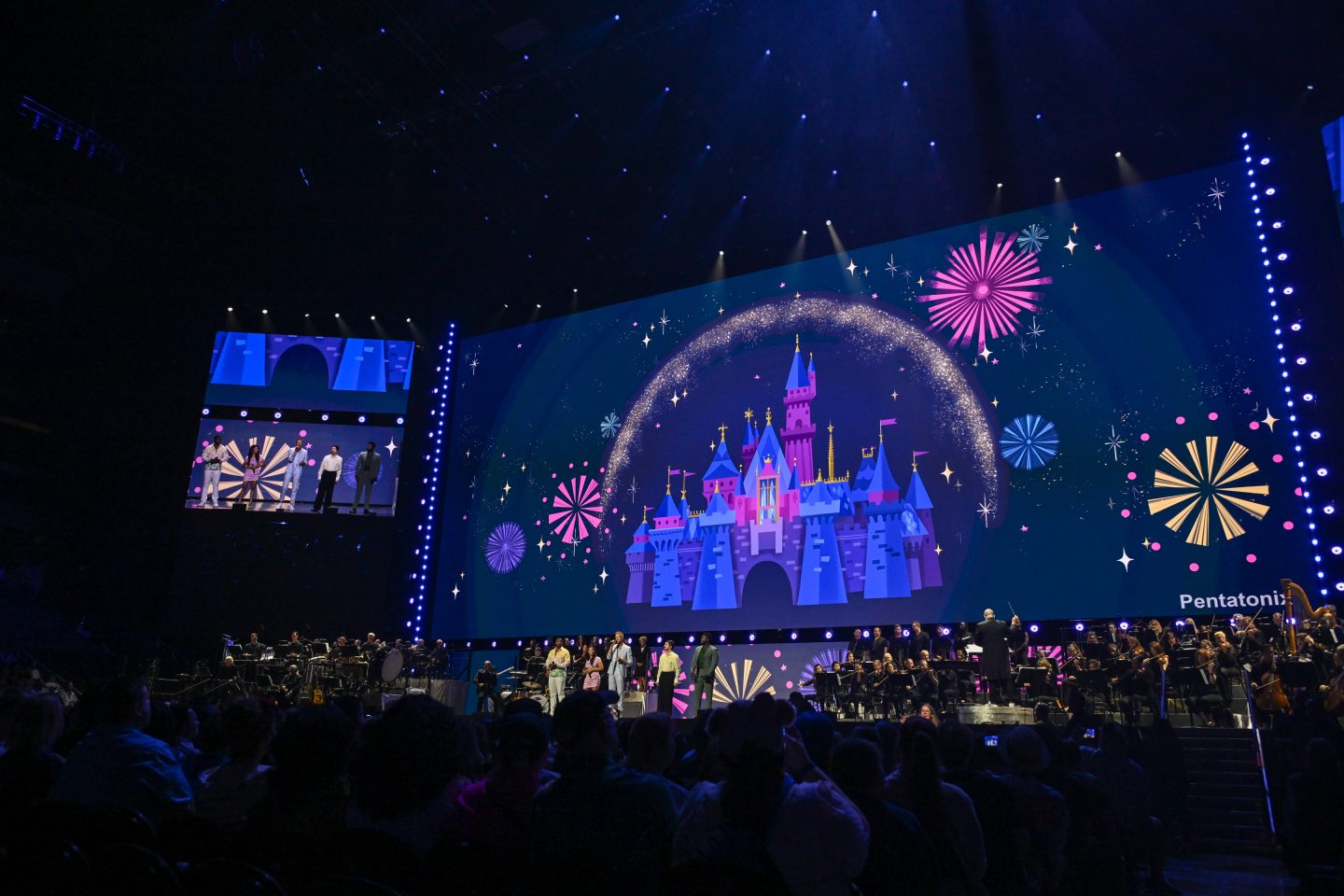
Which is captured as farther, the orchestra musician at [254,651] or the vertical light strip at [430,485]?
the vertical light strip at [430,485]

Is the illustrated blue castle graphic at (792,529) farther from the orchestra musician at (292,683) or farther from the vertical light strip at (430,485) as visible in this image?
the orchestra musician at (292,683)

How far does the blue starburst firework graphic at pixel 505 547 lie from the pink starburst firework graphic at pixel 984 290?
26.9 feet

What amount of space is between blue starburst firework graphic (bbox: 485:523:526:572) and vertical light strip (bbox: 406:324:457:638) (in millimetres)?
1539

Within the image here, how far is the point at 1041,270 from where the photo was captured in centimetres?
1338

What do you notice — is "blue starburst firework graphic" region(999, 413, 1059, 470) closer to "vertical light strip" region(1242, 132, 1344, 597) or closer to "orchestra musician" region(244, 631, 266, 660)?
"vertical light strip" region(1242, 132, 1344, 597)

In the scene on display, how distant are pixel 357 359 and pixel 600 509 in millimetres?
6618

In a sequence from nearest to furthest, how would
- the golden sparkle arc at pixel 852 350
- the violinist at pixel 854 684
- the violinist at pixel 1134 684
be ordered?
the violinist at pixel 1134 684, the violinist at pixel 854 684, the golden sparkle arc at pixel 852 350

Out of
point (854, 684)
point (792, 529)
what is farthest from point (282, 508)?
point (854, 684)

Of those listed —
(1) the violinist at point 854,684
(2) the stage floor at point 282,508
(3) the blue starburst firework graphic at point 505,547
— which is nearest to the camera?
(1) the violinist at point 854,684

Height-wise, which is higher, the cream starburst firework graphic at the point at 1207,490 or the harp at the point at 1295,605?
the cream starburst firework graphic at the point at 1207,490

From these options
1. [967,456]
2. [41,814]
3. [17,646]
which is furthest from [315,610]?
[41,814]

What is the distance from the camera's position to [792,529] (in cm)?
1430

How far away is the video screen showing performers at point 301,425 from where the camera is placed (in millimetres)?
18141

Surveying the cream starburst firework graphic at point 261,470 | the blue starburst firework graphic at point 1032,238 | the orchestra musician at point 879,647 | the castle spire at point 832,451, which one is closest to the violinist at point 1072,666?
the orchestra musician at point 879,647
